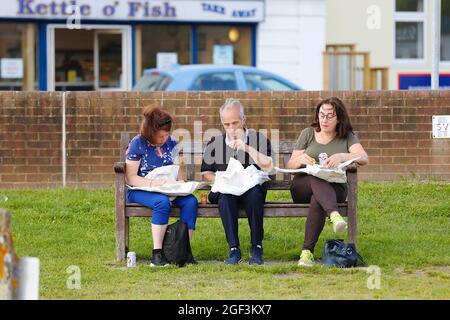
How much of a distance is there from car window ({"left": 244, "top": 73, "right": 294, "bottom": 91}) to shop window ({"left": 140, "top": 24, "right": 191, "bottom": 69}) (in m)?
4.85

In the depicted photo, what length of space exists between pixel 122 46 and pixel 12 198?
10.4 metres

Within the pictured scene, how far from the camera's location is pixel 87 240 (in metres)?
10.0

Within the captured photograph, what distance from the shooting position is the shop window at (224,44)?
2228cm

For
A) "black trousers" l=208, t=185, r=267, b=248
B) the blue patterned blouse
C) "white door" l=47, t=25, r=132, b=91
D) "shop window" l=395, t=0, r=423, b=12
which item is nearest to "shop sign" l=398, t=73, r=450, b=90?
"shop window" l=395, t=0, r=423, b=12

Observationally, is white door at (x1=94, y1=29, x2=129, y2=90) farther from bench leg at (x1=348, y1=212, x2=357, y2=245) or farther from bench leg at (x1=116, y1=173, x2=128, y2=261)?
bench leg at (x1=348, y1=212, x2=357, y2=245)

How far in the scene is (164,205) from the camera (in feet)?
29.1

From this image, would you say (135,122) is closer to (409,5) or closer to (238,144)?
(238,144)

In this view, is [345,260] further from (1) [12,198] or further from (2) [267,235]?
(1) [12,198]

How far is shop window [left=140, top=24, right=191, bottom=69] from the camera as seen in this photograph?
22.0 metres

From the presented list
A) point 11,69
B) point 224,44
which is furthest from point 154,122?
point 224,44

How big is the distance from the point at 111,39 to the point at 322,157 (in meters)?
13.1

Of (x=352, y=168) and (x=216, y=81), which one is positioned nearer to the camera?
(x=352, y=168)
